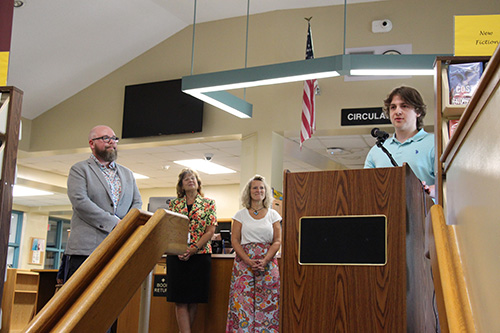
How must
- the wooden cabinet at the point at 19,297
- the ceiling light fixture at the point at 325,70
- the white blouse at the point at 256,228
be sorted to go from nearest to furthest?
the white blouse at the point at 256,228, the ceiling light fixture at the point at 325,70, the wooden cabinet at the point at 19,297

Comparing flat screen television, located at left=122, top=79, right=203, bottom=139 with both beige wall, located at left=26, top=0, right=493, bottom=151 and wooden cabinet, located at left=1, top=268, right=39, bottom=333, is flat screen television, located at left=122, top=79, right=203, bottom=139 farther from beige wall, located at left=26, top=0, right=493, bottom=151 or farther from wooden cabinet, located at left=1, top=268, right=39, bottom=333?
wooden cabinet, located at left=1, top=268, right=39, bottom=333

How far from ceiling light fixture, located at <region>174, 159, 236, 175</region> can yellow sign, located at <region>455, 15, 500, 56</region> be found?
8.33 meters

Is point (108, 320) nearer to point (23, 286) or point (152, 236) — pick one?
point (152, 236)

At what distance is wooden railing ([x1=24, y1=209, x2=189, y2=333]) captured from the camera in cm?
123

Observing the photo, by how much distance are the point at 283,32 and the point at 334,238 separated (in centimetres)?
617

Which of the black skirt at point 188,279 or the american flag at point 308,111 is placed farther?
the american flag at point 308,111

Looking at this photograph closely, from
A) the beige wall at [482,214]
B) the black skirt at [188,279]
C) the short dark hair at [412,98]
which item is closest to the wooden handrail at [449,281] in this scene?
the beige wall at [482,214]

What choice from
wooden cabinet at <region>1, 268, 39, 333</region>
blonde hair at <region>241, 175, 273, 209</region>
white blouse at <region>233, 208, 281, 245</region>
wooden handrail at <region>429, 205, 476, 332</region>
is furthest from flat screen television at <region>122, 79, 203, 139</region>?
wooden handrail at <region>429, 205, 476, 332</region>

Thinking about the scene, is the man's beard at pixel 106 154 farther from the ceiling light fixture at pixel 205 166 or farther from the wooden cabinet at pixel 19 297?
the ceiling light fixture at pixel 205 166

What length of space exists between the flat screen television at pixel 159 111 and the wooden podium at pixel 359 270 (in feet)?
19.8

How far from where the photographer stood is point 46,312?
1248mm

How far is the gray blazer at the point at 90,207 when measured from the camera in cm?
331

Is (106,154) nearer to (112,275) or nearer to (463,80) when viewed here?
(463,80)

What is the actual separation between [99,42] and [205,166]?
3693 mm
